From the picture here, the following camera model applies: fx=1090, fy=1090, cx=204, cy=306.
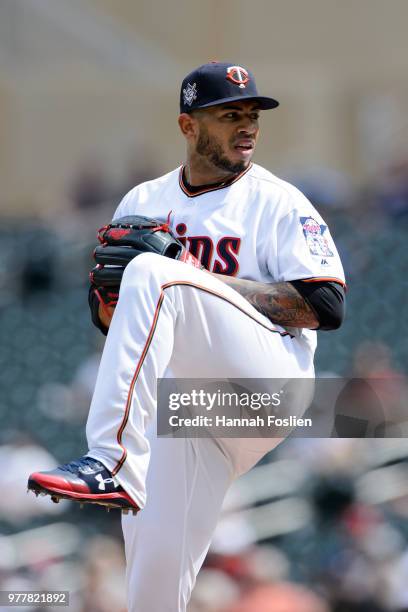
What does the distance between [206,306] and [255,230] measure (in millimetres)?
316

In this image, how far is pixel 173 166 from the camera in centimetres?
733

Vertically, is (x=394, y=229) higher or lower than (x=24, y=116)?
lower

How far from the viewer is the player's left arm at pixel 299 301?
225 centimetres

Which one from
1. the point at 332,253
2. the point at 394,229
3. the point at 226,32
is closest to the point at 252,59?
the point at 226,32

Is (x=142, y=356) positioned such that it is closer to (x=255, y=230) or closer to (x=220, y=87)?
(x=255, y=230)

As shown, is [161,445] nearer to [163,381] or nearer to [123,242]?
[163,381]

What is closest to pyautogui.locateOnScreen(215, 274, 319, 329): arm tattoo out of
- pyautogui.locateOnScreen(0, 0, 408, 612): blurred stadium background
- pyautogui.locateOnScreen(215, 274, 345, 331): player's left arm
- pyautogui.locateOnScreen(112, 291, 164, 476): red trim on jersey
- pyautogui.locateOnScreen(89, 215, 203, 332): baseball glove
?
pyautogui.locateOnScreen(215, 274, 345, 331): player's left arm

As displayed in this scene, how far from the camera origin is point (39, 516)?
4348mm

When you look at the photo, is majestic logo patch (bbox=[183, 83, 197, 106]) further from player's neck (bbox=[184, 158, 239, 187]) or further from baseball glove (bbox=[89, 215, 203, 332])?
baseball glove (bbox=[89, 215, 203, 332])

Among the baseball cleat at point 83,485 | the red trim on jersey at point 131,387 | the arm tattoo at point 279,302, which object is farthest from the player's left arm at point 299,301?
the baseball cleat at point 83,485

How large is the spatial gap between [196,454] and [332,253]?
1.73 ft

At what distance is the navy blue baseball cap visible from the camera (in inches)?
92.9

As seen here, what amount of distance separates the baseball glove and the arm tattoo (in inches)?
5.3

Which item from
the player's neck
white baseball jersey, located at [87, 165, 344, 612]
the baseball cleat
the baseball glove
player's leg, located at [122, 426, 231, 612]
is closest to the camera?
the baseball cleat
